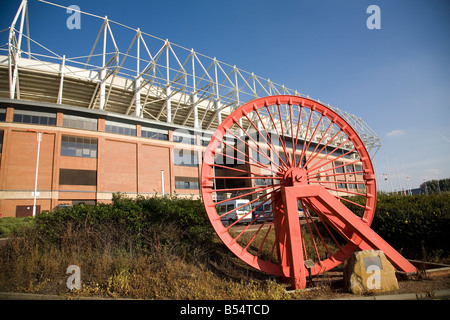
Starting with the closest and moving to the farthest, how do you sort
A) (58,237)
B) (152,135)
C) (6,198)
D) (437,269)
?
(437,269) < (58,237) < (6,198) < (152,135)

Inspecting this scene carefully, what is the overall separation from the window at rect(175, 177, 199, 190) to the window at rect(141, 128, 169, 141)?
5949 millimetres

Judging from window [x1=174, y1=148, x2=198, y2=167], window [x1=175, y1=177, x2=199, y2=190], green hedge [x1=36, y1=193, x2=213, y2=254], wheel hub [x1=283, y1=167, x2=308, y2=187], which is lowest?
green hedge [x1=36, y1=193, x2=213, y2=254]

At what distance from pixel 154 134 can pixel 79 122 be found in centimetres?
902

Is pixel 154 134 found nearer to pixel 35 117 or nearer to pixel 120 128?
pixel 120 128

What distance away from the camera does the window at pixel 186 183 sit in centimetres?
3675

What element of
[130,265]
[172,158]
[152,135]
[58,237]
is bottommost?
[130,265]

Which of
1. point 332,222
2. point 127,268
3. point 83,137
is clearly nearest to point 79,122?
point 83,137

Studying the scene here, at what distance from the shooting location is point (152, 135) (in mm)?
35906

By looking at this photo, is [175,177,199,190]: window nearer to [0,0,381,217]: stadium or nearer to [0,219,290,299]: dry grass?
[0,0,381,217]: stadium

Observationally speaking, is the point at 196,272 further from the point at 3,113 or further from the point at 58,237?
the point at 3,113

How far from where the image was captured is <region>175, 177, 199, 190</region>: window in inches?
1447

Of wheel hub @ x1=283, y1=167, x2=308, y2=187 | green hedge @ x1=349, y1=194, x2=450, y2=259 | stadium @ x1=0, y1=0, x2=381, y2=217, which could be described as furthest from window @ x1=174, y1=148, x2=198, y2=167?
wheel hub @ x1=283, y1=167, x2=308, y2=187

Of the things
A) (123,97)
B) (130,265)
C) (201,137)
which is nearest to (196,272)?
(130,265)
